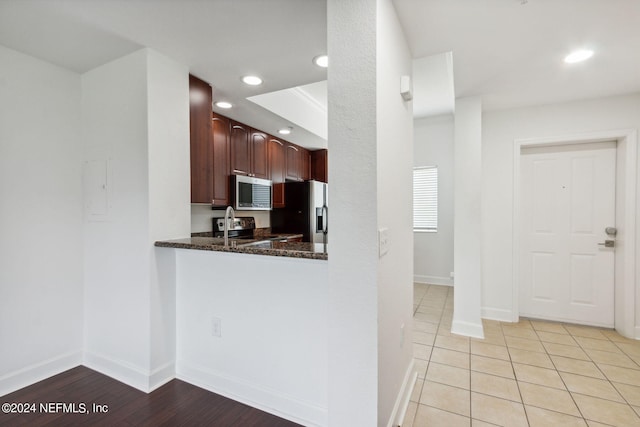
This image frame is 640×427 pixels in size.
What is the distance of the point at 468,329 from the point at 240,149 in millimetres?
3083

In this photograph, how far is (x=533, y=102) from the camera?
10.5ft

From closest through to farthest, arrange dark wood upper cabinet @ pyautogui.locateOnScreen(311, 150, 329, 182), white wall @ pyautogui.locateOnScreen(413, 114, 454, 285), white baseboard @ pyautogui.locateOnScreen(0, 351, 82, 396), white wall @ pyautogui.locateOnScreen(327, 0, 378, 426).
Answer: white wall @ pyautogui.locateOnScreen(327, 0, 378, 426) < white baseboard @ pyautogui.locateOnScreen(0, 351, 82, 396) < white wall @ pyautogui.locateOnScreen(413, 114, 454, 285) < dark wood upper cabinet @ pyautogui.locateOnScreen(311, 150, 329, 182)

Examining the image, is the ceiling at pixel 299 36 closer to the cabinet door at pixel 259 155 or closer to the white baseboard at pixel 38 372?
the cabinet door at pixel 259 155

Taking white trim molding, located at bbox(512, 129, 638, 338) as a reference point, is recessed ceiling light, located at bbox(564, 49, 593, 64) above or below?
above

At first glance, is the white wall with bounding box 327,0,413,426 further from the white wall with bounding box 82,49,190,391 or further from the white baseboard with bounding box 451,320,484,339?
the white baseboard with bounding box 451,320,484,339

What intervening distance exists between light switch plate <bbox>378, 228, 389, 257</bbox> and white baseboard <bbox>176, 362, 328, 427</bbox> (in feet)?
3.33

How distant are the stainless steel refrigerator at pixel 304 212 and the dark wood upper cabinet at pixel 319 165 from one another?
2.03ft

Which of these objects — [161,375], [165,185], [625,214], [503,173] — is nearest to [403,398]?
[161,375]

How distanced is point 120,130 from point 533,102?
383 cm

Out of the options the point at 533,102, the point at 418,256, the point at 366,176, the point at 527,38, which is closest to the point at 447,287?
the point at 418,256

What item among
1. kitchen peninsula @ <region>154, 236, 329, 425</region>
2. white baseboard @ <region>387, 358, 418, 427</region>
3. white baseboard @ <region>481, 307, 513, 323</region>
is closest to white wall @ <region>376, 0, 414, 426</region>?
white baseboard @ <region>387, 358, 418, 427</region>

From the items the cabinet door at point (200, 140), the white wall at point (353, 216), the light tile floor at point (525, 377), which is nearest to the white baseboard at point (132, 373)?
the cabinet door at point (200, 140)

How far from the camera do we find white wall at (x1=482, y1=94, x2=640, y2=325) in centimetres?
320

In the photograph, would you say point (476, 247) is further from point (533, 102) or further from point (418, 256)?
point (418, 256)
